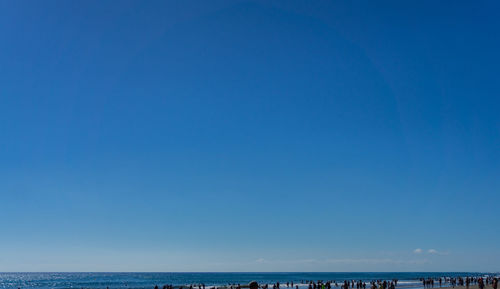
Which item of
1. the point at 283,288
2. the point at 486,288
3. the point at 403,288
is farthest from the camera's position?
the point at 283,288

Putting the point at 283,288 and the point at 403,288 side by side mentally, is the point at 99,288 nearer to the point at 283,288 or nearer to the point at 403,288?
the point at 283,288

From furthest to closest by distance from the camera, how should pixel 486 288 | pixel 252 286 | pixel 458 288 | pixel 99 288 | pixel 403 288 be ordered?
pixel 99 288, pixel 403 288, pixel 458 288, pixel 486 288, pixel 252 286

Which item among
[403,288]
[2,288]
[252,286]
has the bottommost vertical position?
[2,288]

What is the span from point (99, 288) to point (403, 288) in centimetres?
7601

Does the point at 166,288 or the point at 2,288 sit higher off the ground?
the point at 166,288

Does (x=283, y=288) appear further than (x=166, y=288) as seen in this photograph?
Yes

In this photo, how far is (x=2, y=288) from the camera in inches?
4729

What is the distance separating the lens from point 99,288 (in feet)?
349

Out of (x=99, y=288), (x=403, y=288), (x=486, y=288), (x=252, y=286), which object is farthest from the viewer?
(x=99, y=288)

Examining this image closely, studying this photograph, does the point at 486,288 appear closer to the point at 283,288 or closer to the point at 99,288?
the point at 283,288

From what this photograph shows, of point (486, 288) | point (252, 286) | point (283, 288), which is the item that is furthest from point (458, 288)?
point (252, 286)

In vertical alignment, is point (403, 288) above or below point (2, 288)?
above

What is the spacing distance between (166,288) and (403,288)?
3963 centimetres

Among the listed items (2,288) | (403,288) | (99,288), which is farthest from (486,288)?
(2,288)
